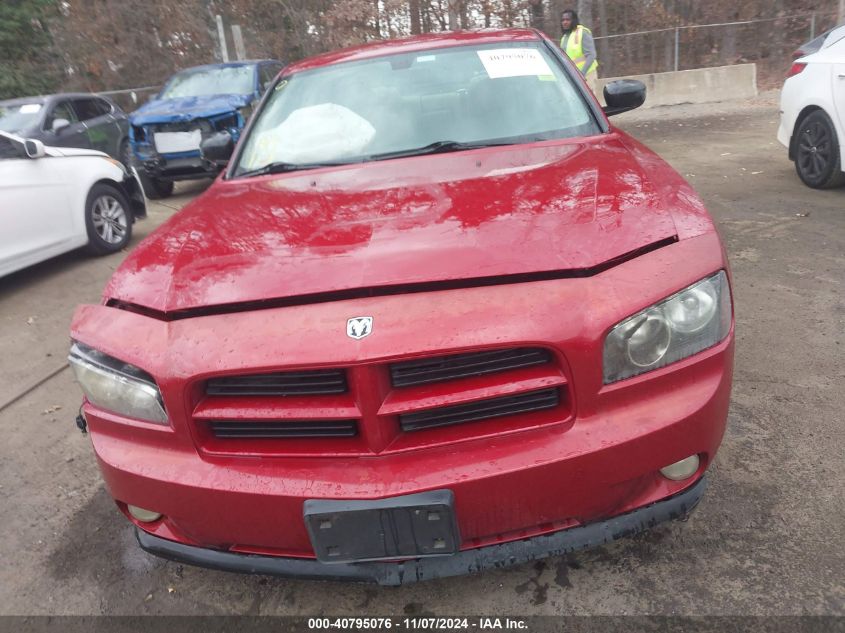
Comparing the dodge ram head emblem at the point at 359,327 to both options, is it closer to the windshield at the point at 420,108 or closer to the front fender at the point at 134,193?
the windshield at the point at 420,108

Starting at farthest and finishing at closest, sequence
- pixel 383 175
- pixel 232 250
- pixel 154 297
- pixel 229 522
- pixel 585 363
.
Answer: pixel 383 175
pixel 232 250
pixel 154 297
pixel 229 522
pixel 585 363

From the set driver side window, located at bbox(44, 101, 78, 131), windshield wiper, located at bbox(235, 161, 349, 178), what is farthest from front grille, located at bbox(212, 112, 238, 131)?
windshield wiper, located at bbox(235, 161, 349, 178)

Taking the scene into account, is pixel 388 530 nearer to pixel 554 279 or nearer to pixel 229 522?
pixel 229 522

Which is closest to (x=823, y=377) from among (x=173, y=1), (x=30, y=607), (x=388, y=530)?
(x=388, y=530)

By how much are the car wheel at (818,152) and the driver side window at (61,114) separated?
8.64 metres

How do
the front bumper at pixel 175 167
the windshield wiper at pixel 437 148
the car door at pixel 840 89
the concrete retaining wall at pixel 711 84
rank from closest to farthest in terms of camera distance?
1. the windshield wiper at pixel 437 148
2. the car door at pixel 840 89
3. the front bumper at pixel 175 167
4. the concrete retaining wall at pixel 711 84

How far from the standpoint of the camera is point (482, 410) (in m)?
1.65

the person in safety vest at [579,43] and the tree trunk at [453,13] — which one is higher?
the tree trunk at [453,13]

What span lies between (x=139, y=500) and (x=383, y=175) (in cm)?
137

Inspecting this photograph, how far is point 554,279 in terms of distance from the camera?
64.4 inches

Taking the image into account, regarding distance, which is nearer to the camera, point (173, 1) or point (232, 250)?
point (232, 250)

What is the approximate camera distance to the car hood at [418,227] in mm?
1711

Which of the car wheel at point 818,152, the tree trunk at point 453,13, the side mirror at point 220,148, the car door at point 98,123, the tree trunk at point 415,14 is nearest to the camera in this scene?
the side mirror at point 220,148

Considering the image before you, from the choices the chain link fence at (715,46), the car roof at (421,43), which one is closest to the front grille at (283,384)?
the car roof at (421,43)
